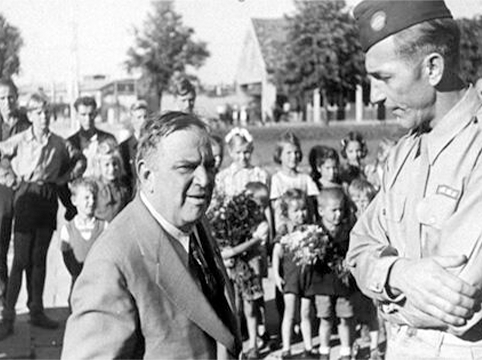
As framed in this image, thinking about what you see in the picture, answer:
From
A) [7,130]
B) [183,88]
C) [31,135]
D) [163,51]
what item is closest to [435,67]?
[183,88]

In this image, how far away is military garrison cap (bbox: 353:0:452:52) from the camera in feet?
6.48

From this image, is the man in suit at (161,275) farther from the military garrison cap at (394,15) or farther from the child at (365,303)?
the child at (365,303)

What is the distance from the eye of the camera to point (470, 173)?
190cm

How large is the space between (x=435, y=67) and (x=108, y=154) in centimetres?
436

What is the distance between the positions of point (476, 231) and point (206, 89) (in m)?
19.1

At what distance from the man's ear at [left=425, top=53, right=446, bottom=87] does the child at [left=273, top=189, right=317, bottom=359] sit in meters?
3.91

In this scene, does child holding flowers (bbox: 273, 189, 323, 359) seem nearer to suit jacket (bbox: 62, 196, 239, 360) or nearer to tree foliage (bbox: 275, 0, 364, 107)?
suit jacket (bbox: 62, 196, 239, 360)

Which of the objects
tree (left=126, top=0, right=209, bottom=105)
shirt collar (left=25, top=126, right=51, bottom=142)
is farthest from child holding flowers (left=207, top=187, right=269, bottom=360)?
tree (left=126, top=0, right=209, bottom=105)

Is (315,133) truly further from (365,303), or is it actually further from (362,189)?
(365,303)

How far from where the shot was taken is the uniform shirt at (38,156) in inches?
253

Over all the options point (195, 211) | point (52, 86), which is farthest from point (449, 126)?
point (52, 86)

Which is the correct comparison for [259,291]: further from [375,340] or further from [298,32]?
[298,32]

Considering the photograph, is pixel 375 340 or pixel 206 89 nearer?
pixel 375 340

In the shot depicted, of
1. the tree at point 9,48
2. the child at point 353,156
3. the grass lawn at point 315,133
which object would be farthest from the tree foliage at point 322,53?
the child at point 353,156
